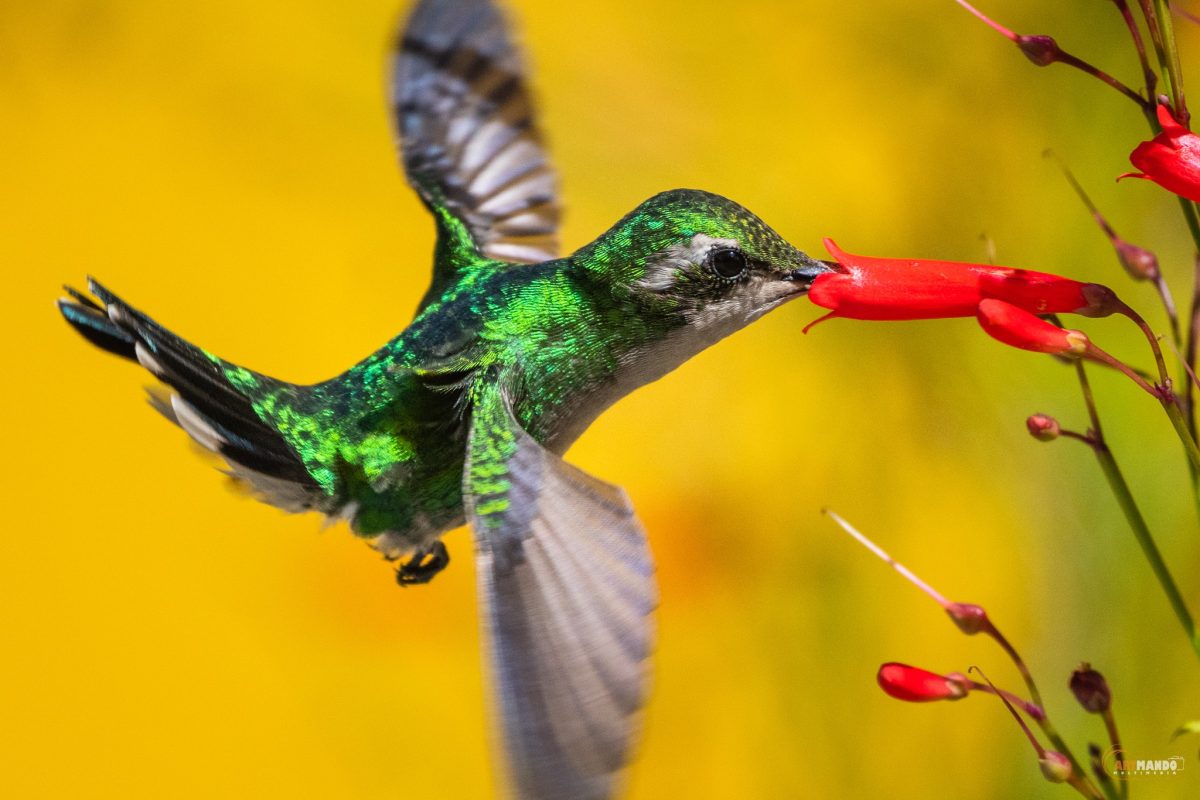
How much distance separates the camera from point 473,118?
4.10 ft

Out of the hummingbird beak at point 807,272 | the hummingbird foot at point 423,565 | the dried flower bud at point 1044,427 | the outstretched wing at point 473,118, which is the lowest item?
the dried flower bud at point 1044,427

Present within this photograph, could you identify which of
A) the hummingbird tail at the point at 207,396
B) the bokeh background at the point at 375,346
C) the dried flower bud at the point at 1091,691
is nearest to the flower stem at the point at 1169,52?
the dried flower bud at the point at 1091,691

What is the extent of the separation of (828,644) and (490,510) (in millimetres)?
753

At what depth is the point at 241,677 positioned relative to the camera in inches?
93.1

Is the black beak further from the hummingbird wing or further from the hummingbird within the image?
the hummingbird wing

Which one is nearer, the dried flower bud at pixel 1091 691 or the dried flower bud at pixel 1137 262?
the dried flower bud at pixel 1137 262

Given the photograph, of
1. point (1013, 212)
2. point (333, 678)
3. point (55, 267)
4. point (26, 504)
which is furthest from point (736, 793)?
point (55, 267)

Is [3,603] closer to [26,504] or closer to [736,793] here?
[26,504]

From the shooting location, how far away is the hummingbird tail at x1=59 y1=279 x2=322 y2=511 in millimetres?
836

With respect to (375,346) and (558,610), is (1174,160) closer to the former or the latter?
(558,610)

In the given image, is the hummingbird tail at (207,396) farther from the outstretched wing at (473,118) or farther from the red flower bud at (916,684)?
the red flower bud at (916,684)

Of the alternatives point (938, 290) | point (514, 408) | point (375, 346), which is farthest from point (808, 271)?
point (375, 346)

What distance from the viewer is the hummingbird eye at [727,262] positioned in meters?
0.88

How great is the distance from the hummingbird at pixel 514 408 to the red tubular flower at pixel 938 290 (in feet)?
0.15
